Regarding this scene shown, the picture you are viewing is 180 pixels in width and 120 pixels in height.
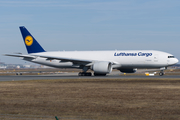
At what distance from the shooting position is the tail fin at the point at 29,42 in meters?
54.8

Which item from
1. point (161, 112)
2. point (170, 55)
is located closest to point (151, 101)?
point (161, 112)

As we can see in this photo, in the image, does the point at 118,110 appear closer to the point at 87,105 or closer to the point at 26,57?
the point at 87,105

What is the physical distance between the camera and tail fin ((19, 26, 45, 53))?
180ft

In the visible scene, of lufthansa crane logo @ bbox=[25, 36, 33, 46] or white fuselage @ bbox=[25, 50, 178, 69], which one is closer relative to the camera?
white fuselage @ bbox=[25, 50, 178, 69]

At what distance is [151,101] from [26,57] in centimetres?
3938

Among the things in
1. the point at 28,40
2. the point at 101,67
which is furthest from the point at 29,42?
the point at 101,67

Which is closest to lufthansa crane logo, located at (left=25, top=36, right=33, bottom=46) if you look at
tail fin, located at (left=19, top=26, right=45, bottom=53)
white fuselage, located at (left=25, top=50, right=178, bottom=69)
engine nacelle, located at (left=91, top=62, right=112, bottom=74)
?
tail fin, located at (left=19, top=26, right=45, bottom=53)

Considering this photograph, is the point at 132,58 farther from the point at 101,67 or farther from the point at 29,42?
the point at 29,42

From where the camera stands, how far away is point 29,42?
54781 millimetres

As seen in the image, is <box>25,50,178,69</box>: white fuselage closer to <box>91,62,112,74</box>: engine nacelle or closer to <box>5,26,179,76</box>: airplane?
<box>5,26,179,76</box>: airplane

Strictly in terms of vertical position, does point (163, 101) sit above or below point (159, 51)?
below

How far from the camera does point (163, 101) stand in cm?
1598

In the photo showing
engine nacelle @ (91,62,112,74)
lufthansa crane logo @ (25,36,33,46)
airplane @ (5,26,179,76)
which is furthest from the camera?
lufthansa crane logo @ (25,36,33,46)

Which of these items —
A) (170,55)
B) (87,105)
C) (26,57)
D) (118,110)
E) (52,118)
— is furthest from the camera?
(26,57)
